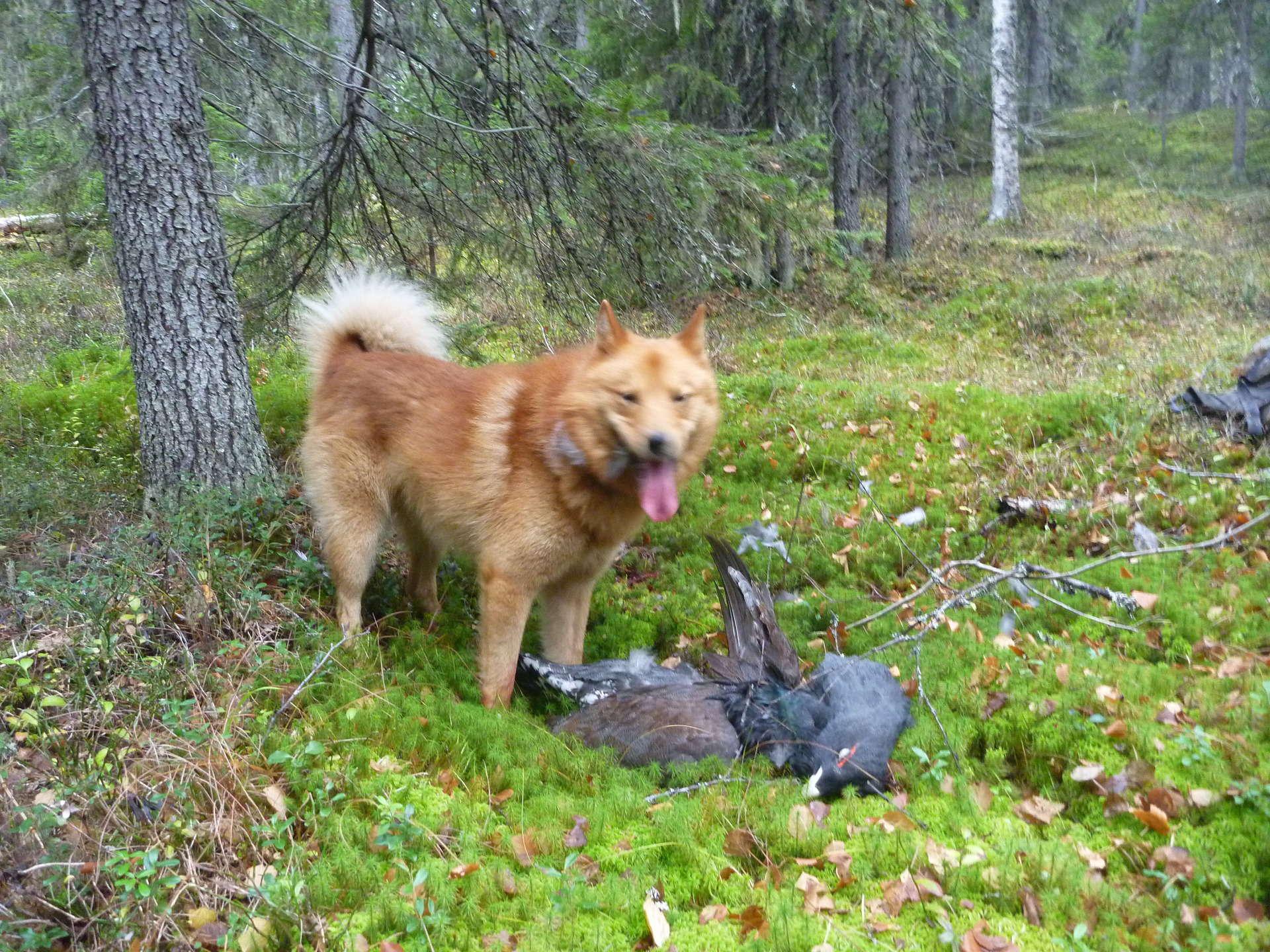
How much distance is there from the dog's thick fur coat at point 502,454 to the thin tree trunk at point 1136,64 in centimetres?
4279

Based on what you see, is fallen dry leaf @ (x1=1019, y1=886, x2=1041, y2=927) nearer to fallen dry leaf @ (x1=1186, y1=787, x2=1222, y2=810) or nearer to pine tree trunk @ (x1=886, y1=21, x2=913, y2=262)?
fallen dry leaf @ (x1=1186, y1=787, x2=1222, y2=810)

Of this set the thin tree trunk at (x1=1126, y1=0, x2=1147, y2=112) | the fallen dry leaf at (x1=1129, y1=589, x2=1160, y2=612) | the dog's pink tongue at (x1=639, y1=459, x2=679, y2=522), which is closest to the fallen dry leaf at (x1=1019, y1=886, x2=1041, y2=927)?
the dog's pink tongue at (x1=639, y1=459, x2=679, y2=522)

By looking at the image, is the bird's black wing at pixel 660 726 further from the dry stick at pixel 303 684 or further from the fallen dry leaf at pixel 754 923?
the dry stick at pixel 303 684

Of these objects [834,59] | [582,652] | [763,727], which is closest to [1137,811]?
[763,727]

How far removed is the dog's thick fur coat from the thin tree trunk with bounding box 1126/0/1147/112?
42791mm

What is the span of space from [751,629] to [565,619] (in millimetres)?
1134

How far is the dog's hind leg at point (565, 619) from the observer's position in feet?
16.3

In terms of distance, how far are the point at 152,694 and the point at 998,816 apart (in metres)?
3.62

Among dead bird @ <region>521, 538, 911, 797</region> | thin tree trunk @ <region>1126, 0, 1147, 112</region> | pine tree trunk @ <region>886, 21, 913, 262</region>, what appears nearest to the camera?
dead bird @ <region>521, 538, 911, 797</region>

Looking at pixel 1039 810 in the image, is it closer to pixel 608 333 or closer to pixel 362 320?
pixel 608 333

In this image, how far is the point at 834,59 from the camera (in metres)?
14.1

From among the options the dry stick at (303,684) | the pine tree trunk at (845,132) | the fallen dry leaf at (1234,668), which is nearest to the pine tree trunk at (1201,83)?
the pine tree trunk at (845,132)

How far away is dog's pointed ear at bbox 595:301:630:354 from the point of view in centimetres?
420

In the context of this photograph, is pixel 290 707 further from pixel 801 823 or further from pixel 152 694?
pixel 801 823
